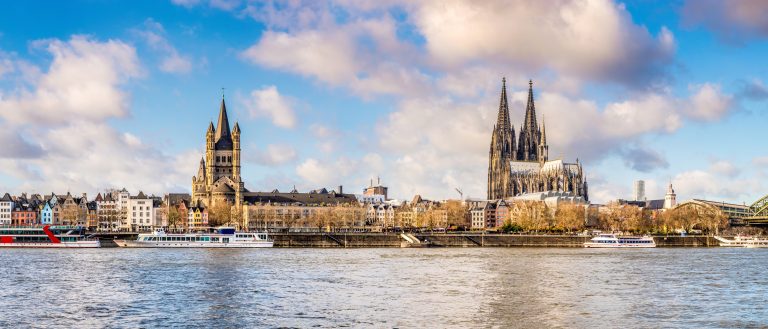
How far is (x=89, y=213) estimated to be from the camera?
7490 inches

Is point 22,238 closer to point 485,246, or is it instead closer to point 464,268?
point 485,246

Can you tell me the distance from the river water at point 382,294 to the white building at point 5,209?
121622 millimetres

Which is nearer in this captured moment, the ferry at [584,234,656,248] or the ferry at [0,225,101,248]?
the ferry at [0,225,101,248]

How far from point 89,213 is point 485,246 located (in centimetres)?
9453

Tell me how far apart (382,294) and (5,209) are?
160 m

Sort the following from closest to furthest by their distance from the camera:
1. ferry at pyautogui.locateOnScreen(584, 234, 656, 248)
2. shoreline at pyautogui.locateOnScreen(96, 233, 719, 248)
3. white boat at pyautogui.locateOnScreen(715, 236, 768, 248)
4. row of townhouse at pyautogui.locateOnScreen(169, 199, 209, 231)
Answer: shoreline at pyautogui.locateOnScreen(96, 233, 719, 248)
ferry at pyautogui.locateOnScreen(584, 234, 656, 248)
white boat at pyautogui.locateOnScreen(715, 236, 768, 248)
row of townhouse at pyautogui.locateOnScreen(169, 199, 209, 231)

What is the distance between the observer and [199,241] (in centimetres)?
12106

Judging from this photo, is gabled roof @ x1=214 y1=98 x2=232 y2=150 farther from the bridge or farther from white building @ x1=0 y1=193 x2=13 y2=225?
the bridge

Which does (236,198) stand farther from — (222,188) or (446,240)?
(446,240)

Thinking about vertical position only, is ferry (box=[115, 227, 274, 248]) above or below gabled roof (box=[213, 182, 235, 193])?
below

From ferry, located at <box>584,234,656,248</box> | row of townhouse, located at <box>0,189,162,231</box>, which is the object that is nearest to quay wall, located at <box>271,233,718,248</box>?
ferry, located at <box>584,234,656,248</box>

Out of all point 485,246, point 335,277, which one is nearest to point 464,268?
point 335,277

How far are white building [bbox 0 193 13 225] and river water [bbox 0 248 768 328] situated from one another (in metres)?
122

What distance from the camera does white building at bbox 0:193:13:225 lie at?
625ft
